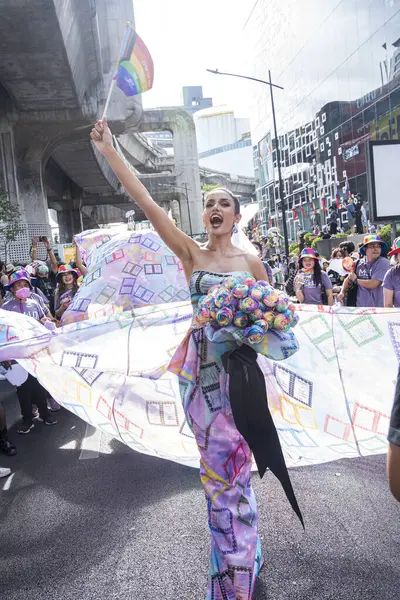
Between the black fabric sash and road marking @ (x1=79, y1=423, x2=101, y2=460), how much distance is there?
10.0 feet

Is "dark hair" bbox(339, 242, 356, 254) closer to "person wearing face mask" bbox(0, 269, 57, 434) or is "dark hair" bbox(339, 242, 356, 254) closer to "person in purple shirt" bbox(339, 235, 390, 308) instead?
"person in purple shirt" bbox(339, 235, 390, 308)

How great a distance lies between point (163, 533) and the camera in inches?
146

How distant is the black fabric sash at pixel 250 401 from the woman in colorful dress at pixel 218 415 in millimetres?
103

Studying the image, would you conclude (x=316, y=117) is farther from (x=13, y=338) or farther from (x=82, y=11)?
(x=13, y=338)

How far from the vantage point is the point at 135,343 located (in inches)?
155

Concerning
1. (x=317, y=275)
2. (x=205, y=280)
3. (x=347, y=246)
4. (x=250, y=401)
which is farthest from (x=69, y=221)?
(x=250, y=401)

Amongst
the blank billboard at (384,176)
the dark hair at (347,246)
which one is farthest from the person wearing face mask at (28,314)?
the dark hair at (347,246)

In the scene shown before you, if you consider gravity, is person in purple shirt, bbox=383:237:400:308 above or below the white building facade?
below

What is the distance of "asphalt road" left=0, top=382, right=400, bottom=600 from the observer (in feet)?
10.1

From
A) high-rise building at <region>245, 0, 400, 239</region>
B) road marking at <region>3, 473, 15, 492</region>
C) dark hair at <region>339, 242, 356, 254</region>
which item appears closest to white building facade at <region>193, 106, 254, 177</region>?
high-rise building at <region>245, 0, 400, 239</region>

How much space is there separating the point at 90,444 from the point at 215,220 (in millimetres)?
3578

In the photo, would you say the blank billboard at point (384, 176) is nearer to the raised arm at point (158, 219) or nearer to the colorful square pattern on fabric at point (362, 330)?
the colorful square pattern on fabric at point (362, 330)

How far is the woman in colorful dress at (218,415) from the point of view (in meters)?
2.78

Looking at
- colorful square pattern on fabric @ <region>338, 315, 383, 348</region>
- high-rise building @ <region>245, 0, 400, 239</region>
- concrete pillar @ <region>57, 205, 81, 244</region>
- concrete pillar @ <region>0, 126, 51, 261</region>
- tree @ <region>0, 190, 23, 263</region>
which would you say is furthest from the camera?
concrete pillar @ <region>57, 205, 81, 244</region>
